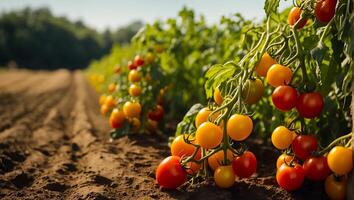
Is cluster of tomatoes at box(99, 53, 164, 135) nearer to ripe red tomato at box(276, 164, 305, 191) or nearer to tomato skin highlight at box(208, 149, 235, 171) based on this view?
tomato skin highlight at box(208, 149, 235, 171)

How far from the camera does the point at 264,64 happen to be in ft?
9.11

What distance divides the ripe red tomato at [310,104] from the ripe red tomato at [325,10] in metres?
0.47

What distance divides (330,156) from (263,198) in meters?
0.54

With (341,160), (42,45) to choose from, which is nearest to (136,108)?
(341,160)

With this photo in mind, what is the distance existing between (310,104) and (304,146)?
0.83ft

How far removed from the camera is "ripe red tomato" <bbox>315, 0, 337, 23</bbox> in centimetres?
259

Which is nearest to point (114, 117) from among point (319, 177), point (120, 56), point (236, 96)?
point (236, 96)

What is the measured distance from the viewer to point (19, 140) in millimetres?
5055

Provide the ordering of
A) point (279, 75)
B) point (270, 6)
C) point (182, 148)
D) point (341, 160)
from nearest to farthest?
point (341, 160)
point (279, 75)
point (182, 148)
point (270, 6)

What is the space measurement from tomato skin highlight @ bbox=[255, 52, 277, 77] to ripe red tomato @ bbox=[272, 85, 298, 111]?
24cm

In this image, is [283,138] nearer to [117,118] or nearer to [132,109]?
[132,109]

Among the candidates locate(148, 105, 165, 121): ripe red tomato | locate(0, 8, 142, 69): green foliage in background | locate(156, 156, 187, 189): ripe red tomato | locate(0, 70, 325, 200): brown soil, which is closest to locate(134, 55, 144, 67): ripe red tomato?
locate(148, 105, 165, 121): ripe red tomato

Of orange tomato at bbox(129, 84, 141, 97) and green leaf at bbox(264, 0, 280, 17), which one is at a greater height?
green leaf at bbox(264, 0, 280, 17)

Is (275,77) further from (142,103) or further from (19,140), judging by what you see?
(19,140)
